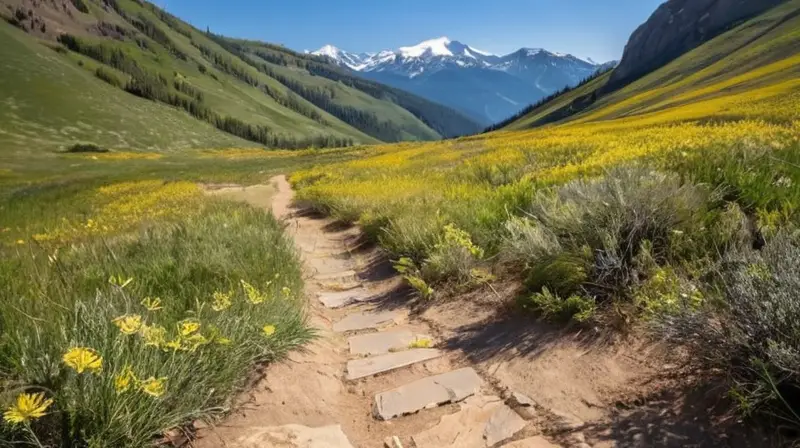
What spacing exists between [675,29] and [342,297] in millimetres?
202556

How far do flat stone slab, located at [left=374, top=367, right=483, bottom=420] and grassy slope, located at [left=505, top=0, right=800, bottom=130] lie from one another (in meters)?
52.8

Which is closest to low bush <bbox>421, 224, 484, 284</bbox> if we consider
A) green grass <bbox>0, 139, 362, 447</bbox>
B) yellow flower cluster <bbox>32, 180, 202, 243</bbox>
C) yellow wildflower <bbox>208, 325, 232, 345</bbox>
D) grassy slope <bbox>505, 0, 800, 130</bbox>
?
green grass <bbox>0, 139, 362, 447</bbox>

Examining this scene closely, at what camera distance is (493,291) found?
5438 mm

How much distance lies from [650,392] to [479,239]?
3795 millimetres

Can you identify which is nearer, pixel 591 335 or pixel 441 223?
pixel 591 335

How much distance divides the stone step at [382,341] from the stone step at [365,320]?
327 mm

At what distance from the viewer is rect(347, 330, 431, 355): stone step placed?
468cm

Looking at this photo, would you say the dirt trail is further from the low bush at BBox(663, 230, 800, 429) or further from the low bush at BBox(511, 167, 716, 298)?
the low bush at BBox(511, 167, 716, 298)

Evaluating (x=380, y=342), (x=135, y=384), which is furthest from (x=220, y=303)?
(x=380, y=342)

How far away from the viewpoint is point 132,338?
2779 millimetres

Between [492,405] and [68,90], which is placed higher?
[68,90]

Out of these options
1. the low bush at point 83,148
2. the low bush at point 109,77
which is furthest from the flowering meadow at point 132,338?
the low bush at point 109,77

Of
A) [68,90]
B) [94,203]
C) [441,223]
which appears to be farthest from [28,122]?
[441,223]

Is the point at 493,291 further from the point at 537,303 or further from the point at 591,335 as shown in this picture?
the point at 591,335
